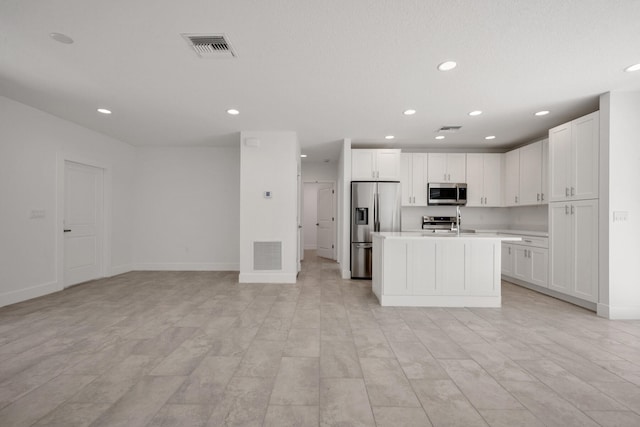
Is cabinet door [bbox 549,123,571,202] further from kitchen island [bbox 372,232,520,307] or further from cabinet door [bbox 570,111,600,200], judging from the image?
kitchen island [bbox 372,232,520,307]

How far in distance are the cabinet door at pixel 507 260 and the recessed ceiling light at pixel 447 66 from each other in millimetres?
3836

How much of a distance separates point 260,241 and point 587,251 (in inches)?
188

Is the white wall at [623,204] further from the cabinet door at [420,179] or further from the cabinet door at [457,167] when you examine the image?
the cabinet door at [420,179]

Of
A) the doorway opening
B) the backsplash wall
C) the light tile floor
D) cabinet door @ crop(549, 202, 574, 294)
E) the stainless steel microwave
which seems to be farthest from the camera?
the doorway opening

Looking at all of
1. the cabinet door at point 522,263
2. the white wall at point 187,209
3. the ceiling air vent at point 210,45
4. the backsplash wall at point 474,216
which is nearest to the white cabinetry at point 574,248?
the cabinet door at point 522,263

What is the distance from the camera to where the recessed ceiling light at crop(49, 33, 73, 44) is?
2.31 meters

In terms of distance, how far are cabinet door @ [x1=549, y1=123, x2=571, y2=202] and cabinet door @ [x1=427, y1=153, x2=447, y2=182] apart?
74.2 inches

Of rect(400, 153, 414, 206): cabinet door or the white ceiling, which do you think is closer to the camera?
the white ceiling

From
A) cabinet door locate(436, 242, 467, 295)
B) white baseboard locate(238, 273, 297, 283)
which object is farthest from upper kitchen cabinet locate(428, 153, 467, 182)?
white baseboard locate(238, 273, 297, 283)

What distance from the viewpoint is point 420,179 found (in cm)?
595

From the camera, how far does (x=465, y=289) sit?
148 inches

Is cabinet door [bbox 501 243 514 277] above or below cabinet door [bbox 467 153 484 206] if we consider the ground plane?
below

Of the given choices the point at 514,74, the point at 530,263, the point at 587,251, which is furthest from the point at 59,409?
the point at 530,263

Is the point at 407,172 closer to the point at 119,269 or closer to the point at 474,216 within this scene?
the point at 474,216
